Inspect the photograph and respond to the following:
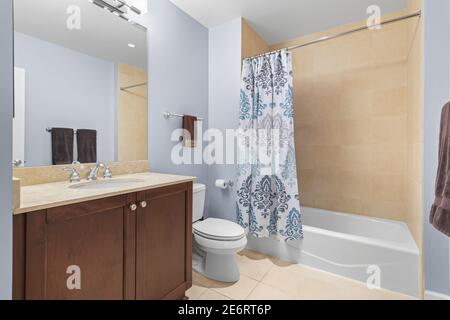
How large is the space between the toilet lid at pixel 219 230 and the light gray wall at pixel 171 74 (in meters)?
0.57

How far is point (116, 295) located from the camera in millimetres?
1103

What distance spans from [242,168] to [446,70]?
158 cm

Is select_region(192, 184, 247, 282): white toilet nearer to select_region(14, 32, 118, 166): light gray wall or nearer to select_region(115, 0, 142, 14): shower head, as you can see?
select_region(14, 32, 118, 166): light gray wall

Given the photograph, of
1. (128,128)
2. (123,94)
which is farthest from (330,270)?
(123,94)

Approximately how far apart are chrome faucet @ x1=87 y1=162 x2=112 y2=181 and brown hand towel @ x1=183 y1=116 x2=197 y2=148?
2.44 ft

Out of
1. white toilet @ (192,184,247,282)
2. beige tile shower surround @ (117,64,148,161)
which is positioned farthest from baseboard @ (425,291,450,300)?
beige tile shower surround @ (117,64,148,161)

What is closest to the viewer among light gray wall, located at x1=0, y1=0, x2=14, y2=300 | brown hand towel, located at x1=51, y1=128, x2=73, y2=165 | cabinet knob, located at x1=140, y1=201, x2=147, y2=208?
light gray wall, located at x1=0, y1=0, x2=14, y2=300

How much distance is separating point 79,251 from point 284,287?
56.2 inches

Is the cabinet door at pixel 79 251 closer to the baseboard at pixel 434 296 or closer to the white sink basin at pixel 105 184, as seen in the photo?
the white sink basin at pixel 105 184

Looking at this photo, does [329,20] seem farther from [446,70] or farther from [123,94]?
[123,94]

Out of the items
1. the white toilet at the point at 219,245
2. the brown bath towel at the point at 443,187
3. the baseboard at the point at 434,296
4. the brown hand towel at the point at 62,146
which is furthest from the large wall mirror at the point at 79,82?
the baseboard at the point at 434,296

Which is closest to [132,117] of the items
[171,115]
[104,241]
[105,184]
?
[171,115]

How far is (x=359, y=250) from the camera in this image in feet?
5.70

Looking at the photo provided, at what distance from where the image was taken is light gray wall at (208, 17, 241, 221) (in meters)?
2.25
